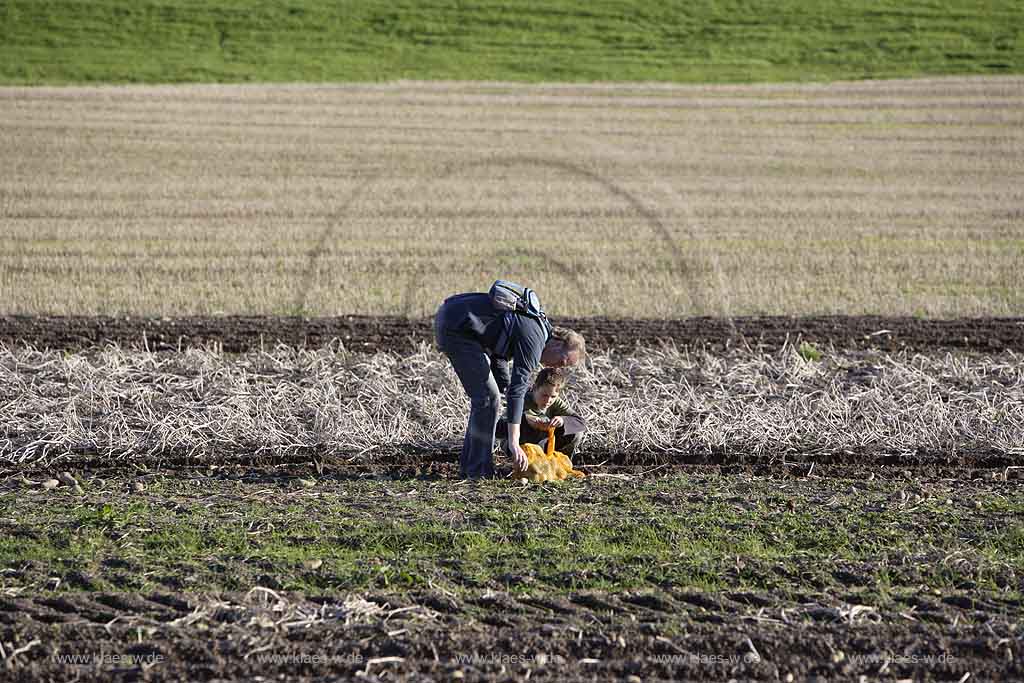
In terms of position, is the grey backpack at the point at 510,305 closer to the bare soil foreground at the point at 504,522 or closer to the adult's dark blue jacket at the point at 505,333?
the adult's dark blue jacket at the point at 505,333

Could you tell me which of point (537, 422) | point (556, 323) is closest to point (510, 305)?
point (537, 422)

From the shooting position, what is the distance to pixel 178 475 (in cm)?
854

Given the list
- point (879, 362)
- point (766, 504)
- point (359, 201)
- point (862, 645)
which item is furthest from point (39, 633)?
point (359, 201)

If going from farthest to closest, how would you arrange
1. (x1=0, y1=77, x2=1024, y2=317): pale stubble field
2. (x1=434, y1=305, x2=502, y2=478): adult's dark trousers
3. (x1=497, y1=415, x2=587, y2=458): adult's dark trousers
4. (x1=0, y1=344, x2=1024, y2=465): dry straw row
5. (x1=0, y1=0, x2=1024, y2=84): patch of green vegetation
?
(x1=0, y1=0, x2=1024, y2=84): patch of green vegetation
(x1=0, y1=77, x2=1024, y2=317): pale stubble field
(x1=0, y1=344, x2=1024, y2=465): dry straw row
(x1=497, y1=415, x2=587, y2=458): adult's dark trousers
(x1=434, y1=305, x2=502, y2=478): adult's dark trousers

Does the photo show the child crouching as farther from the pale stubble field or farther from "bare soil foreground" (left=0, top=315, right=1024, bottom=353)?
the pale stubble field

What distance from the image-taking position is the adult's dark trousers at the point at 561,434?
8320 mm

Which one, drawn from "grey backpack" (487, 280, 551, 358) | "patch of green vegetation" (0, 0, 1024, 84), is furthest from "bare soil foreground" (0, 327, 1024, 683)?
"patch of green vegetation" (0, 0, 1024, 84)

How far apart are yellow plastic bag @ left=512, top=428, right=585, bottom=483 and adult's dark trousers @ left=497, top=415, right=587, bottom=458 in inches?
2.1

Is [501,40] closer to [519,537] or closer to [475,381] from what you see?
[475,381]

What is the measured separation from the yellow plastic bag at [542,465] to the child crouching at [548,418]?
0.21ft

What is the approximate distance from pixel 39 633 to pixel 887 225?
61.9 ft

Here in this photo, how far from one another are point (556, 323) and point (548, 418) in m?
6.12

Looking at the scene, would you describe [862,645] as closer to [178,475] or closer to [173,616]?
[173,616]

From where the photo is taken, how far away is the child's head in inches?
320
